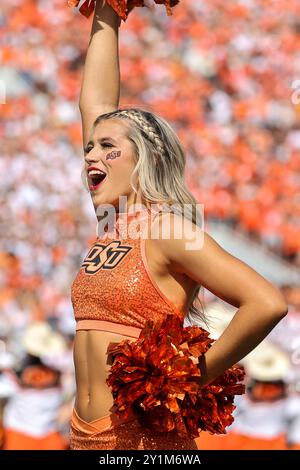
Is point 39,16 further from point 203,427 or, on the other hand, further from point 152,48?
point 203,427

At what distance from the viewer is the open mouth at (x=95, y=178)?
250 cm

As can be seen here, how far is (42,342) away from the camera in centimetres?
638

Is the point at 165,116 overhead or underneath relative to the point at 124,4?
overhead

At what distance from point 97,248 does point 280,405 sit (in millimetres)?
3647

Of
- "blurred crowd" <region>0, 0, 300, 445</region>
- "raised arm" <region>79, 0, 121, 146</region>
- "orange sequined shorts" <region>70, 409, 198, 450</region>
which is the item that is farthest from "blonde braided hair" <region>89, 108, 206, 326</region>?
"blurred crowd" <region>0, 0, 300, 445</region>

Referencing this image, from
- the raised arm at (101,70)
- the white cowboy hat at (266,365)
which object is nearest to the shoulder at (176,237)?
the raised arm at (101,70)

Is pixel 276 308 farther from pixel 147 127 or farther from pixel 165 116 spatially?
pixel 165 116

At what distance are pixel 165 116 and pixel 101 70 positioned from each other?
6628 mm

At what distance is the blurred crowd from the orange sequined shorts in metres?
5.87

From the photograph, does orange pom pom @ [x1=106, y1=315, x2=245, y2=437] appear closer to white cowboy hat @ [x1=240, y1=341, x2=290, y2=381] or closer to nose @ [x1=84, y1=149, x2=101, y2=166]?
nose @ [x1=84, y1=149, x2=101, y2=166]

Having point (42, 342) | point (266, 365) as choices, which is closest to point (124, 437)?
point (266, 365)

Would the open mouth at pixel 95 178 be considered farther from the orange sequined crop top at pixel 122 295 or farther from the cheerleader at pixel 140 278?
the orange sequined crop top at pixel 122 295

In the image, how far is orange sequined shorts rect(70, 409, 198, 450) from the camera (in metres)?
2.30

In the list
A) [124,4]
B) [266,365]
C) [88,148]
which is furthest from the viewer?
[266,365]
